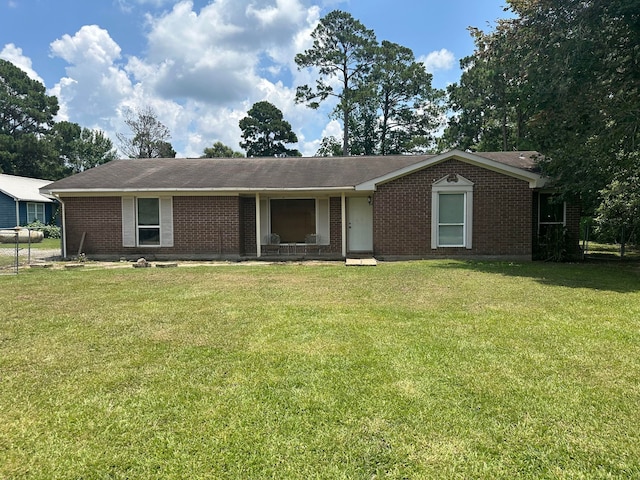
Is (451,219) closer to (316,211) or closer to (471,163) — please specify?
(471,163)

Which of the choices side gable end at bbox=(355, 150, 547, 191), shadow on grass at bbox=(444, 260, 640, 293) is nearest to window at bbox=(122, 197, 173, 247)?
side gable end at bbox=(355, 150, 547, 191)

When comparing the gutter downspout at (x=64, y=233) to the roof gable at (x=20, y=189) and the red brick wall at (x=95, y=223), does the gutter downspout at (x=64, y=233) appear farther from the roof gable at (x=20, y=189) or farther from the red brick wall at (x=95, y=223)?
the roof gable at (x=20, y=189)

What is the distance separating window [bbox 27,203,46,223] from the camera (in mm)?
28234

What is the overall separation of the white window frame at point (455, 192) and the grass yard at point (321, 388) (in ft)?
20.3

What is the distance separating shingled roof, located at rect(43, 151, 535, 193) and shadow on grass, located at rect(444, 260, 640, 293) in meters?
3.43

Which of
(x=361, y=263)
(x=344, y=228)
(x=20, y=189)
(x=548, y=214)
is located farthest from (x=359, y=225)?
(x=20, y=189)

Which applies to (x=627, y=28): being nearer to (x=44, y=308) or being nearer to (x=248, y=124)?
(x=44, y=308)

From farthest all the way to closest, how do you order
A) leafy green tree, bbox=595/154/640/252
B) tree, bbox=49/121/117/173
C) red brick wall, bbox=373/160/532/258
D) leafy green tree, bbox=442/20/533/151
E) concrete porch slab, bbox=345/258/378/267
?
tree, bbox=49/121/117/173, leafy green tree, bbox=442/20/533/151, red brick wall, bbox=373/160/532/258, leafy green tree, bbox=595/154/640/252, concrete porch slab, bbox=345/258/378/267

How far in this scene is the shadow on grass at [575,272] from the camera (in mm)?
8461

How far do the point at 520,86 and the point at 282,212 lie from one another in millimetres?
8733

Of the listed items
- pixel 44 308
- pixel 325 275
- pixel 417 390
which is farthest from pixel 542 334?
pixel 44 308

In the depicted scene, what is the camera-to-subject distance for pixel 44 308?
652 cm

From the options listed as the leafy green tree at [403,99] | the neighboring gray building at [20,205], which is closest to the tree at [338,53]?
the leafy green tree at [403,99]

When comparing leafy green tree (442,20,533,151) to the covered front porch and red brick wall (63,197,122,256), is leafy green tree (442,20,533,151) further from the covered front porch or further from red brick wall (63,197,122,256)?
red brick wall (63,197,122,256)
